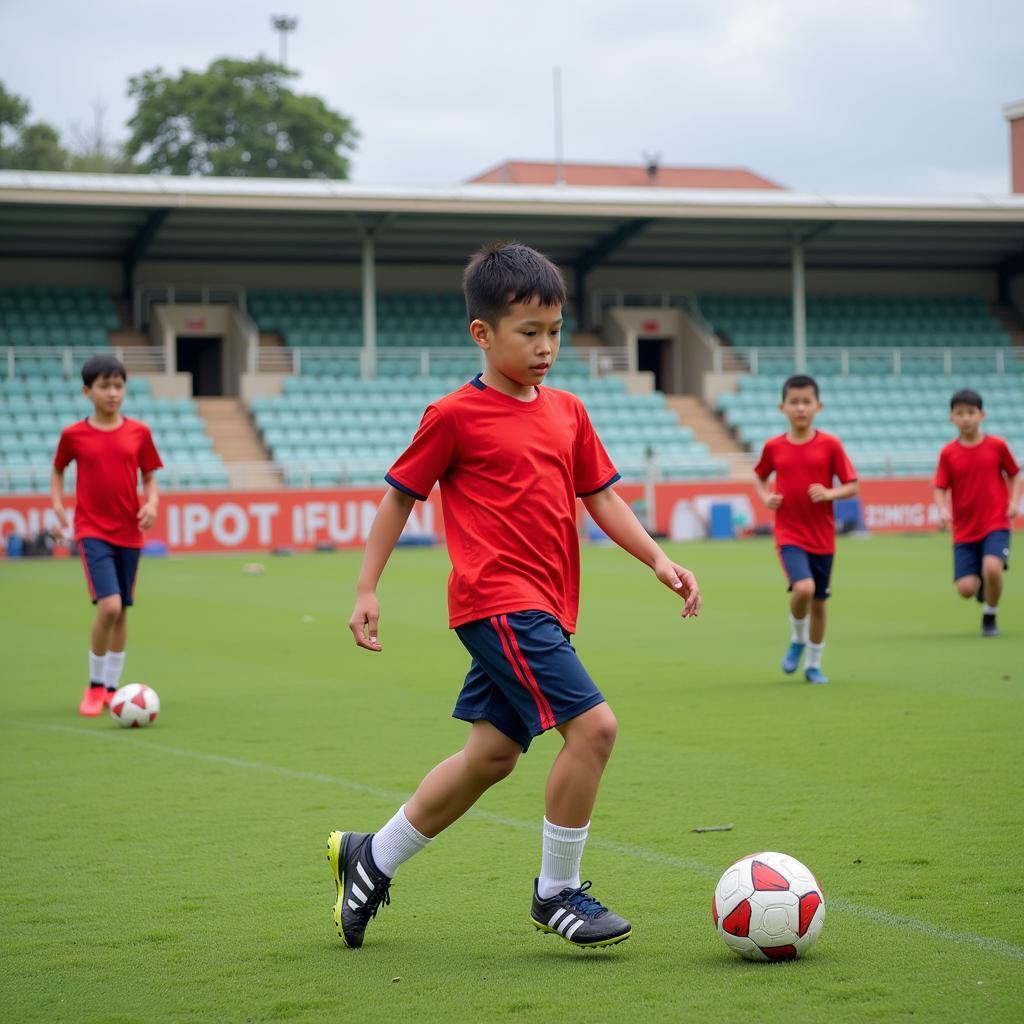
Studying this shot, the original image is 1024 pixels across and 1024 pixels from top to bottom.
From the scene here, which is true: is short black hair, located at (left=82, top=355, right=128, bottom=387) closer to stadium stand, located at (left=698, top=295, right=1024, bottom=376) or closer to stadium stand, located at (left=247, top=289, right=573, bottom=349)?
stadium stand, located at (left=247, top=289, right=573, bottom=349)

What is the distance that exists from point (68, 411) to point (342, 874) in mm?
29408

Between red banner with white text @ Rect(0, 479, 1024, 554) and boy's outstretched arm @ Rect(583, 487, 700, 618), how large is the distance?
2177 cm

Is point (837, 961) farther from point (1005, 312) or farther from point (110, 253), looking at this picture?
point (1005, 312)

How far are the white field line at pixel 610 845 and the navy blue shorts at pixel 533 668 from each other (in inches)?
46.6

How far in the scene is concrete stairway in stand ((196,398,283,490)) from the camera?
Answer: 30906mm

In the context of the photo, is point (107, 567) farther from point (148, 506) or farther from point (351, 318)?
point (351, 318)

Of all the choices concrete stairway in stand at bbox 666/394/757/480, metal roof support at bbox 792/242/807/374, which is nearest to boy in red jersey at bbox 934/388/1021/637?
concrete stairway in stand at bbox 666/394/757/480

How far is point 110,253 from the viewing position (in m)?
38.7

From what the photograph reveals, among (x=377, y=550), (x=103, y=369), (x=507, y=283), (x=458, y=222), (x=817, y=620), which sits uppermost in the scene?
→ (x=458, y=222)

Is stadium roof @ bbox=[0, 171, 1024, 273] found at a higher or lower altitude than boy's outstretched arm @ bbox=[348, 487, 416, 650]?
higher

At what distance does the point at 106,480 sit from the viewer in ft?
31.6

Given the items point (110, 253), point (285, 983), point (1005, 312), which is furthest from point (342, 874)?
point (1005, 312)

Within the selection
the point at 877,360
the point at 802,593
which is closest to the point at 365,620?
the point at 802,593

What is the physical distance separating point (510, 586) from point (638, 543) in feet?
1.64
